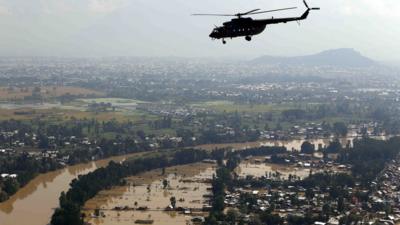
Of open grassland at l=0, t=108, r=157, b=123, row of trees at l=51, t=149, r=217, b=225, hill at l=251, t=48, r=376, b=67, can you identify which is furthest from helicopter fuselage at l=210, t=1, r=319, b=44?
hill at l=251, t=48, r=376, b=67

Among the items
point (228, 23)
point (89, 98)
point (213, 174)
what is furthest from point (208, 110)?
point (228, 23)

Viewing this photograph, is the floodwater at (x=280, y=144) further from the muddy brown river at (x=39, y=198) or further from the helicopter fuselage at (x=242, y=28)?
the helicopter fuselage at (x=242, y=28)

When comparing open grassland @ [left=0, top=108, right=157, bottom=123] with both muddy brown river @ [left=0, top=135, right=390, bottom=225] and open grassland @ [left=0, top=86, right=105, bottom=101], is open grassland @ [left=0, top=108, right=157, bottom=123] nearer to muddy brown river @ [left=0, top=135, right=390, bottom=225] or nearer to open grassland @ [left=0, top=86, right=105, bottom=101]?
open grassland @ [left=0, top=86, right=105, bottom=101]

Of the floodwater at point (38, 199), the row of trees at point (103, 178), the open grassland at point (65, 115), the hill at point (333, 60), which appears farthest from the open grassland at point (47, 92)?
the hill at point (333, 60)

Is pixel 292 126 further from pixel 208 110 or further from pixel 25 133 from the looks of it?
pixel 25 133

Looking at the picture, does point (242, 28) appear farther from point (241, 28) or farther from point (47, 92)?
point (47, 92)

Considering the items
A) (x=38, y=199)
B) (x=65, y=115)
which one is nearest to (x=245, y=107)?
(x=65, y=115)
